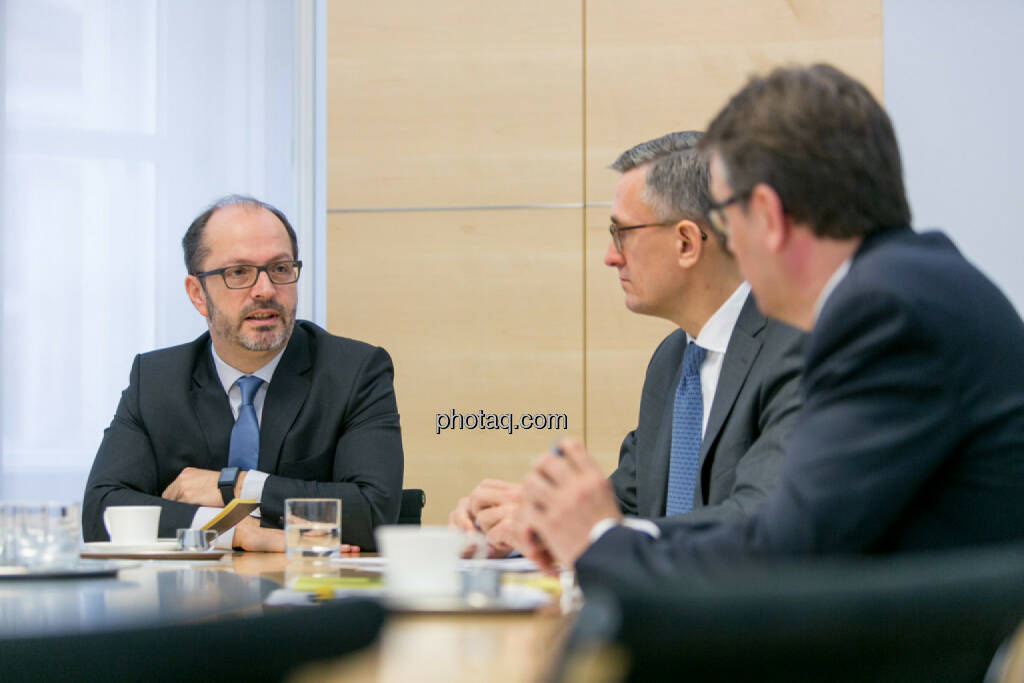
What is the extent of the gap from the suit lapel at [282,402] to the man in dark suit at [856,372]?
167 cm

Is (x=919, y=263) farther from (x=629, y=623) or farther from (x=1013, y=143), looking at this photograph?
(x=1013, y=143)

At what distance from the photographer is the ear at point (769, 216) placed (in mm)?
1377

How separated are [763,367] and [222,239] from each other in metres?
1.76

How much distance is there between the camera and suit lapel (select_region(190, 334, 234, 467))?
9.77 ft

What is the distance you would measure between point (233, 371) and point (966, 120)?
117 inches

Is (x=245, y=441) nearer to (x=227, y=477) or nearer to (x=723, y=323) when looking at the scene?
(x=227, y=477)

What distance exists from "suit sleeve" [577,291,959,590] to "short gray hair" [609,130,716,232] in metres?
1.20

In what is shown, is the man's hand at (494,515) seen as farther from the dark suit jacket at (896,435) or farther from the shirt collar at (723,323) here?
the dark suit jacket at (896,435)

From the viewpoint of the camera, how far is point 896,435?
1202 mm

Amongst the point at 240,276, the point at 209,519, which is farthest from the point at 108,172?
the point at 209,519

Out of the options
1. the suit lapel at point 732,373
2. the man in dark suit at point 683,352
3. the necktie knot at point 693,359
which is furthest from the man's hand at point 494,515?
the necktie knot at point 693,359

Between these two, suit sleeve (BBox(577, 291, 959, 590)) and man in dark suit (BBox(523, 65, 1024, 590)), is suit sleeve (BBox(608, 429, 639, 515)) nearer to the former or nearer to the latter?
man in dark suit (BBox(523, 65, 1024, 590))

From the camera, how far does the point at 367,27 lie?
4.30 meters

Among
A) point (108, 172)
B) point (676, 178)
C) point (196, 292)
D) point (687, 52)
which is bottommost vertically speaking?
point (196, 292)
